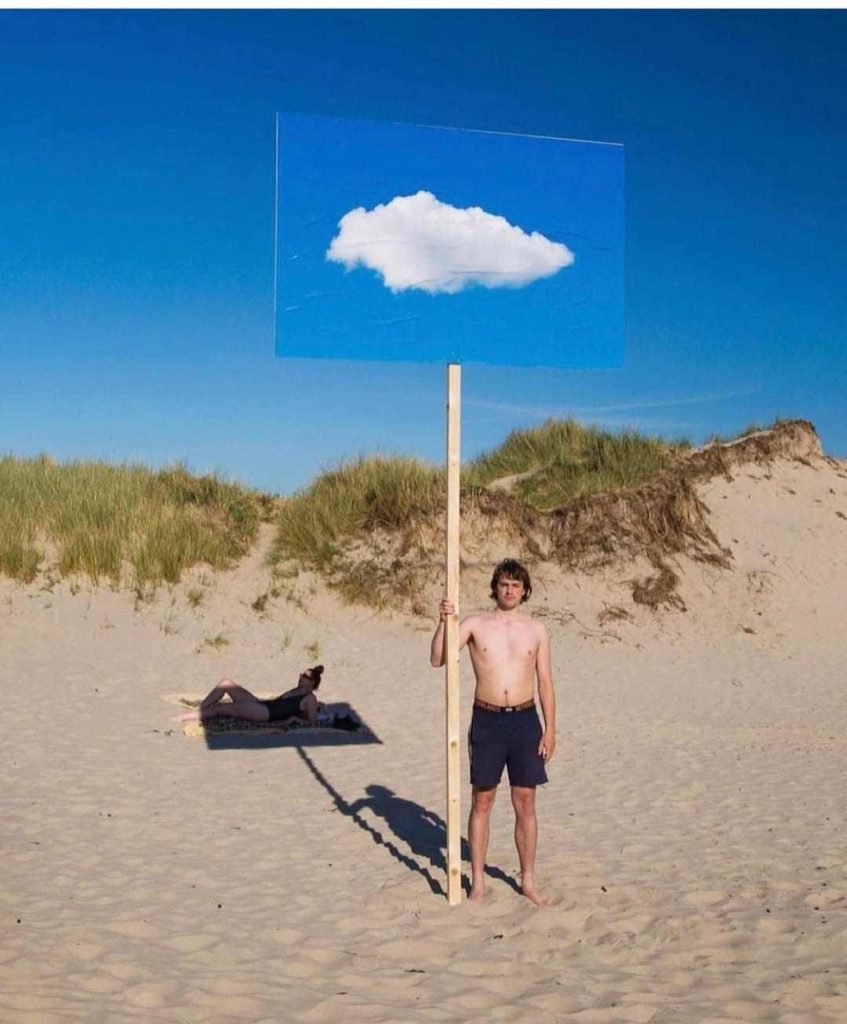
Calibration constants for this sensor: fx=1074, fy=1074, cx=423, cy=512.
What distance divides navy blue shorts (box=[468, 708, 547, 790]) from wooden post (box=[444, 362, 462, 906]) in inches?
7.1

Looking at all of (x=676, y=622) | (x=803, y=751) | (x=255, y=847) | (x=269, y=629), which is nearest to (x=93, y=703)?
(x=269, y=629)

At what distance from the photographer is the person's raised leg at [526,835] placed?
5848 millimetres

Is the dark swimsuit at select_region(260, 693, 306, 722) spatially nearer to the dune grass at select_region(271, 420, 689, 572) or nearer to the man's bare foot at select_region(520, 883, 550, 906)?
the man's bare foot at select_region(520, 883, 550, 906)

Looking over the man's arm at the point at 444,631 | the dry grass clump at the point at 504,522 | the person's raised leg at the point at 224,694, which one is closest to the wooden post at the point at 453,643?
the man's arm at the point at 444,631

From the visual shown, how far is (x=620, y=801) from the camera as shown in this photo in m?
8.72

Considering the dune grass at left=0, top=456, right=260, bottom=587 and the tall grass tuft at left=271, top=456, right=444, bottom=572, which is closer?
the dune grass at left=0, top=456, right=260, bottom=587

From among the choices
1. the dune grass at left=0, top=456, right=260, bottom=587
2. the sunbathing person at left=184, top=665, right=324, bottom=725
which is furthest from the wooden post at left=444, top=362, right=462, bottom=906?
the dune grass at left=0, top=456, right=260, bottom=587

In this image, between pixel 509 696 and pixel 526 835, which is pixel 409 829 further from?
pixel 509 696

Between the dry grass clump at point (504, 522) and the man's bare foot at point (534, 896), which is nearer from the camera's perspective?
the man's bare foot at point (534, 896)

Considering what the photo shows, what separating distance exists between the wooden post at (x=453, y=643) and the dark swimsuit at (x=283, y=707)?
563 centimetres

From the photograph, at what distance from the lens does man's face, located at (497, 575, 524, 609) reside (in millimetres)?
5844

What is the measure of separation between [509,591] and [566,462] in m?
16.7

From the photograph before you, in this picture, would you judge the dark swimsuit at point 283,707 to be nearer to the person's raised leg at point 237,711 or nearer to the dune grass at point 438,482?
the person's raised leg at point 237,711

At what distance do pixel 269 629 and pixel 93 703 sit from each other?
4.63 m
